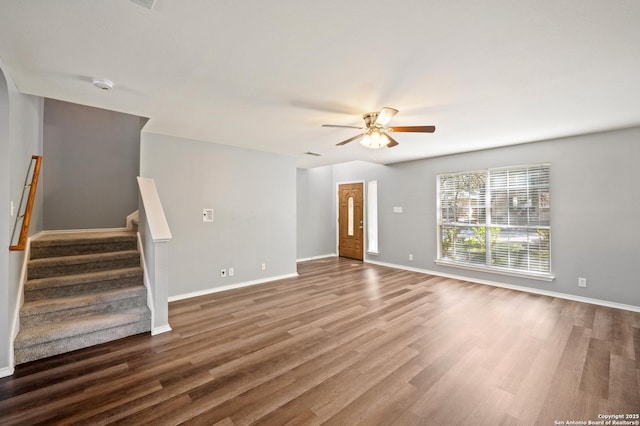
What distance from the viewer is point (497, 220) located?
16.1ft

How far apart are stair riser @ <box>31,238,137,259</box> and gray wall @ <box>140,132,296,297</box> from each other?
1.88 feet

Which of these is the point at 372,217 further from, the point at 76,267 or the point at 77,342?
the point at 77,342

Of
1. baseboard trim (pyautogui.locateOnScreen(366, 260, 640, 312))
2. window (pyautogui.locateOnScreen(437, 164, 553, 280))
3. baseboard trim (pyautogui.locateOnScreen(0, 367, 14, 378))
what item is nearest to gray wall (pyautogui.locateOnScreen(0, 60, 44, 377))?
baseboard trim (pyautogui.locateOnScreen(0, 367, 14, 378))

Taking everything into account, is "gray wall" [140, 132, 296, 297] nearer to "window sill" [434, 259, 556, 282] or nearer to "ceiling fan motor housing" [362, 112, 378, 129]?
"ceiling fan motor housing" [362, 112, 378, 129]

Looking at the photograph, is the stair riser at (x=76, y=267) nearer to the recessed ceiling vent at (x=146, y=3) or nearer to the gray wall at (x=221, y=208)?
the gray wall at (x=221, y=208)

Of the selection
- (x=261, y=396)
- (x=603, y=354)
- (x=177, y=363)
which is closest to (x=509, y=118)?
(x=603, y=354)

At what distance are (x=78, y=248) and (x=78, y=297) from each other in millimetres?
807

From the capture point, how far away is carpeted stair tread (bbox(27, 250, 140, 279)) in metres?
3.01

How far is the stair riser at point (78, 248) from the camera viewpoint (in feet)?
10.6

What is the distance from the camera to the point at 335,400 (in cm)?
196

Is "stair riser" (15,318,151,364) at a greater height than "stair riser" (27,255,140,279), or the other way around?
"stair riser" (27,255,140,279)

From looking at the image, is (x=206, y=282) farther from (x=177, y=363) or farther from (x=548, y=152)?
(x=548, y=152)

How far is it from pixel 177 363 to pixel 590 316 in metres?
4.95

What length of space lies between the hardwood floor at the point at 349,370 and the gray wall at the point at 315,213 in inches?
142
